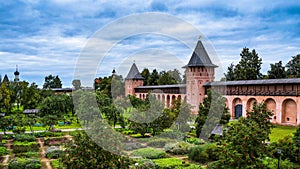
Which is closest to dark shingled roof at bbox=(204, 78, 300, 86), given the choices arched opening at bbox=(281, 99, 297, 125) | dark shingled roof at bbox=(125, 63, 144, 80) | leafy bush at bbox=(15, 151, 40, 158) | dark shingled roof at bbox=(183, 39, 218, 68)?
arched opening at bbox=(281, 99, 297, 125)

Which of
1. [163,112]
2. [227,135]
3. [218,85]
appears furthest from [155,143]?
[218,85]

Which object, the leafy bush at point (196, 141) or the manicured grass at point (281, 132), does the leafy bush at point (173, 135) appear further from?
the manicured grass at point (281, 132)

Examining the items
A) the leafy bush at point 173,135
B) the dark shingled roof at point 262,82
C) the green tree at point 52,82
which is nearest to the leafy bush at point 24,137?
the leafy bush at point 173,135

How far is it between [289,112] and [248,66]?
52.6 ft

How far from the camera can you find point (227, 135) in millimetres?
9953

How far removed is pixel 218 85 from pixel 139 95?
61.5ft

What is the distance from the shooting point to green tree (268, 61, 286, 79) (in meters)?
38.3

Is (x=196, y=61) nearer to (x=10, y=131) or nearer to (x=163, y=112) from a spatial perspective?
(x=163, y=112)

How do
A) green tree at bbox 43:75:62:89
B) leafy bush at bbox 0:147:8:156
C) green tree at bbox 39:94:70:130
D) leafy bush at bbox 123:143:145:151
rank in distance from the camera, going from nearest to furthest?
1. leafy bush at bbox 0:147:8:156
2. leafy bush at bbox 123:143:145:151
3. green tree at bbox 39:94:70:130
4. green tree at bbox 43:75:62:89

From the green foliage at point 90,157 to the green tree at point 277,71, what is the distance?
35.0m

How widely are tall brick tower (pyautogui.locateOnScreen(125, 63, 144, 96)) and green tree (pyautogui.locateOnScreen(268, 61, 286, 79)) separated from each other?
19.9 meters

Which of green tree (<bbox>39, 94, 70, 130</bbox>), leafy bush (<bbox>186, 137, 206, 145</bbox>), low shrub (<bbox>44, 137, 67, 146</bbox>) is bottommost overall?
low shrub (<bbox>44, 137, 67, 146</bbox>)

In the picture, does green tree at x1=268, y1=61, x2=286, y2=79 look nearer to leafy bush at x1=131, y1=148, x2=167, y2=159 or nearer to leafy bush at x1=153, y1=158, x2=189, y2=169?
leafy bush at x1=131, y1=148, x2=167, y2=159

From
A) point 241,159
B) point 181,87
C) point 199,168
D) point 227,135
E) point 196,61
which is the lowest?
point 199,168
